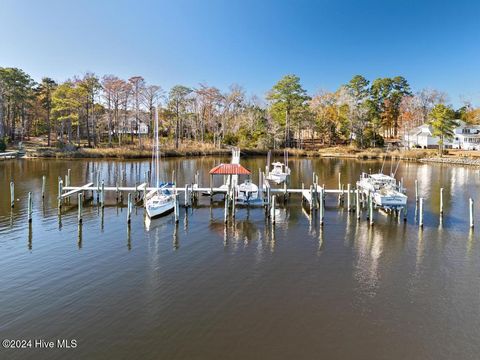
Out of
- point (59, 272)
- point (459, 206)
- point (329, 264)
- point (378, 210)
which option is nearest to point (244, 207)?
point (378, 210)

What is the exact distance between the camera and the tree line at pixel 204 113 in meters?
76.0

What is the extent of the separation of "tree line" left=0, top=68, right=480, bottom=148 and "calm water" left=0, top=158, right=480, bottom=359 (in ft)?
183

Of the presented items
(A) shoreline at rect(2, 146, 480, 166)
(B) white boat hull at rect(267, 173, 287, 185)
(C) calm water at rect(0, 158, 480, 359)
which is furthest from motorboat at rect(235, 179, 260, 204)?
(A) shoreline at rect(2, 146, 480, 166)

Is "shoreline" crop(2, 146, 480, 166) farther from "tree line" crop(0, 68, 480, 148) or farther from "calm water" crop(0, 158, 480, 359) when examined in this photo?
"calm water" crop(0, 158, 480, 359)

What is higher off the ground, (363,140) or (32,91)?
(32,91)

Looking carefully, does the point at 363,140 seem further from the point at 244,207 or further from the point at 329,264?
the point at 329,264

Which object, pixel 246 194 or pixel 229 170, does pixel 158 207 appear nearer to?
pixel 229 170

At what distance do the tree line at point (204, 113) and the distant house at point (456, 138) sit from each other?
3.94 metres

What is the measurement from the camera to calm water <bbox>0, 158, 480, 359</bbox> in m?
11.5

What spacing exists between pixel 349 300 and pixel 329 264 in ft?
11.9

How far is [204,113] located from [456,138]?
63053 mm

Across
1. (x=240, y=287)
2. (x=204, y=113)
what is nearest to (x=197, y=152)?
(x=204, y=113)

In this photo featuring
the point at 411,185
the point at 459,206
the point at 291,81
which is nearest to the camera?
the point at 459,206

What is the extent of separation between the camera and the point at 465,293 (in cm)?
1501
